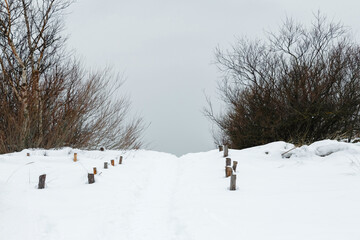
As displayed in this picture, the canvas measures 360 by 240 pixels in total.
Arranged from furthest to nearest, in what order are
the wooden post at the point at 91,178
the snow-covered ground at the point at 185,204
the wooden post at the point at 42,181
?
the wooden post at the point at 91,178
the wooden post at the point at 42,181
the snow-covered ground at the point at 185,204

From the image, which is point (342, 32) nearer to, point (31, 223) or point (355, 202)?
point (355, 202)

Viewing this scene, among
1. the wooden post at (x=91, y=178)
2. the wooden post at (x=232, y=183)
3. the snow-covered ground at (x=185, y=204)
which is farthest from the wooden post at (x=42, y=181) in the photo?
the wooden post at (x=232, y=183)

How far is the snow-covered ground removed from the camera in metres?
3.28

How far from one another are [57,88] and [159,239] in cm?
754

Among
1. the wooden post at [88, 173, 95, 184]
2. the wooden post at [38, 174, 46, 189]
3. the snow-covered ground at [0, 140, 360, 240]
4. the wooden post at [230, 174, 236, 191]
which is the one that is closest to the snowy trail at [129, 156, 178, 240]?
the snow-covered ground at [0, 140, 360, 240]

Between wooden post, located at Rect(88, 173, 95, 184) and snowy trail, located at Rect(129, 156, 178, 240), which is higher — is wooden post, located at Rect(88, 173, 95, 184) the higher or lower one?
the higher one

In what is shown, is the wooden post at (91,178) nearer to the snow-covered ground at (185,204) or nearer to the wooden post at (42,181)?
the snow-covered ground at (185,204)

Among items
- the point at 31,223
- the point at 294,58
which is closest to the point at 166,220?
the point at 31,223

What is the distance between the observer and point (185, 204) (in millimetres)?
4691

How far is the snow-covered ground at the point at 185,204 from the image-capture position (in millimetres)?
3281

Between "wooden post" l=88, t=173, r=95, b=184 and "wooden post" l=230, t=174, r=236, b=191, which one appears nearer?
"wooden post" l=230, t=174, r=236, b=191

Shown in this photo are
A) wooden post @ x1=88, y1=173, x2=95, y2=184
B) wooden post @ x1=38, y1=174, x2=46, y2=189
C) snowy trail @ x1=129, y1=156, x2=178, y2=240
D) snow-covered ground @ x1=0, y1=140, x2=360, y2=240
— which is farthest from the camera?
wooden post @ x1=88, y1=173, x2=95, y2=184

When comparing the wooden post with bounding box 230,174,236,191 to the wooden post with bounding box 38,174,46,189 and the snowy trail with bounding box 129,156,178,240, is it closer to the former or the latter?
the snowy trail with bounding box 129,156,178,240

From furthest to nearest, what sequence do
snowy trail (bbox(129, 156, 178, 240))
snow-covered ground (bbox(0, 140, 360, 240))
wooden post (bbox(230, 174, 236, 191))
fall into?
wooden post (bbox(230, 174, 236, 191))
snowy trail (bbox(129, 156, 178, 240))
snow-covered ground (bbox(0, 140, 360, 240))
